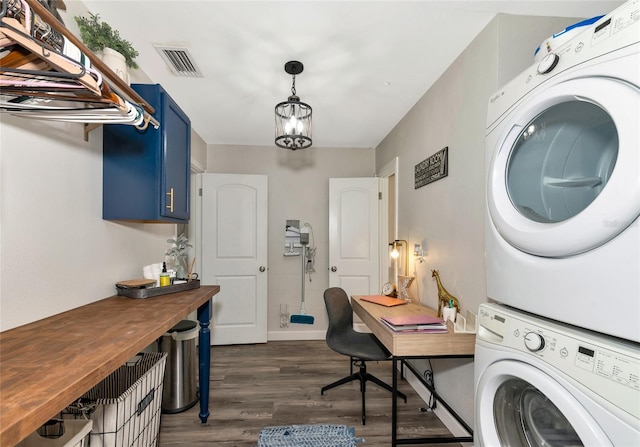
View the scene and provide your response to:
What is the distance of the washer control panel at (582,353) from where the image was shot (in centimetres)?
71

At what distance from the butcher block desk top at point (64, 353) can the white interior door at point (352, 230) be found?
7.91ft

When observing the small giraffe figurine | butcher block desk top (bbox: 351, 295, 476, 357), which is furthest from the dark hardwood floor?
the small giraffe figurine

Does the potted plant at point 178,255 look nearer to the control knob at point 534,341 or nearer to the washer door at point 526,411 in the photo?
the washer door at point 526,411

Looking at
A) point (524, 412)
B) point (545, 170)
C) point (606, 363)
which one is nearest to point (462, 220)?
point (545, 170)

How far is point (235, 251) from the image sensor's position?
376 centimetres

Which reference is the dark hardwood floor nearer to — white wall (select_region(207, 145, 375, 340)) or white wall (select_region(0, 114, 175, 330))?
white wall (select_region(207, 145, 375, 340))

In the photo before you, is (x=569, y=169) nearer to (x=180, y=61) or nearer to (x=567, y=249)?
(x=567, y=249)

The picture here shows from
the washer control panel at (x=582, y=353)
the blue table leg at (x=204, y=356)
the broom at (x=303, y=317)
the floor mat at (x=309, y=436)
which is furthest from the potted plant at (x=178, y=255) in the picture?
the washer control panel at (x=582, y=353)

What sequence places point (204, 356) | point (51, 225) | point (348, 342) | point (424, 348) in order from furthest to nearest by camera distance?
point (348, 342) < point (204, 356) < point (424, 348) < point (51, 225)

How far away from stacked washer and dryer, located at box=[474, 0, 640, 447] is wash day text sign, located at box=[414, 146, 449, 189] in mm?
864

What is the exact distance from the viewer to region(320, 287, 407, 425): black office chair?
2178 millimetres

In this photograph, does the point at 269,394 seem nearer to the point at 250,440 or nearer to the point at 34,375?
the point at 250,440

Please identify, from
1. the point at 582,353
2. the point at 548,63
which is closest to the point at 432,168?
the point at 548,63

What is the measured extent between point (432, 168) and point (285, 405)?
2.14m
